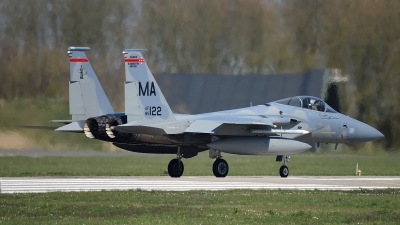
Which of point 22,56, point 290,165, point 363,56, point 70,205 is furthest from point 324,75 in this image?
point 70,205

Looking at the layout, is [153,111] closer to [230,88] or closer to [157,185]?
[157,185]

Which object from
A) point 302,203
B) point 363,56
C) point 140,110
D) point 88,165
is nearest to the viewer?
point 302,203

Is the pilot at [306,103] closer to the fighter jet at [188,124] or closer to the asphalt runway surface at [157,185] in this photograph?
the fighter jet at [188,124]

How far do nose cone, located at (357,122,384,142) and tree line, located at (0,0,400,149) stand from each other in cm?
201

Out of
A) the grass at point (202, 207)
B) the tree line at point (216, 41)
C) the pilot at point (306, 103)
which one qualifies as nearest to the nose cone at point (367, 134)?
the tree line at point (216, 41)

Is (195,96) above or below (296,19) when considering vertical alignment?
below

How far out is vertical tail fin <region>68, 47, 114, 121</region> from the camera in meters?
24.4

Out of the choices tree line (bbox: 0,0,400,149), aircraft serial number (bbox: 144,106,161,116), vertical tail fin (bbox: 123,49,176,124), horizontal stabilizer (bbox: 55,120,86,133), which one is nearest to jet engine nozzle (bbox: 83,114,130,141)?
vertical tail fin (bbox: 123,49,176,124)

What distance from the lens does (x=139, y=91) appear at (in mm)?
21781

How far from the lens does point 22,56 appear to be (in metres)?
30.8

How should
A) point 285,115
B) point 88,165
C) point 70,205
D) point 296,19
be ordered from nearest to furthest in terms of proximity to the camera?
point 70,205, point 285,115, point 88,165, point 296,19

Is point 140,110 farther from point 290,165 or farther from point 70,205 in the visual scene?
point 290,165

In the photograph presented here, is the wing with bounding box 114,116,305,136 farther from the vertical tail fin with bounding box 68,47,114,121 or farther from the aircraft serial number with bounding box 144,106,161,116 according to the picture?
the vertical tail fin with bounding box 68,47,114,121

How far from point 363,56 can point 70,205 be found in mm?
18504
